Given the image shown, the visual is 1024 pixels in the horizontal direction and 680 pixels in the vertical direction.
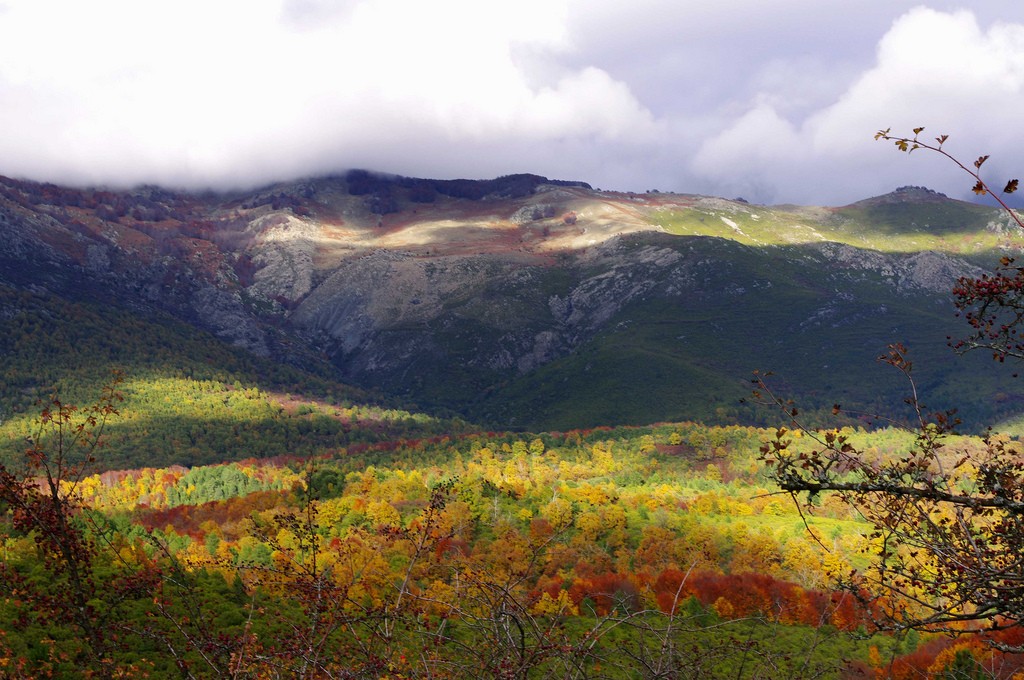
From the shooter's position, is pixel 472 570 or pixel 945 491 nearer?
pixel 945 491

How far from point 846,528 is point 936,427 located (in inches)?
4111

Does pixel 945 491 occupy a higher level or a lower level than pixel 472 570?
higher

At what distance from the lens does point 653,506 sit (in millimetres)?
113125

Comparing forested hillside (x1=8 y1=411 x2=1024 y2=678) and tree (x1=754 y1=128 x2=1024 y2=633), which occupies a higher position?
tree (x1=754 y1=128 x2=1024 y2=633)

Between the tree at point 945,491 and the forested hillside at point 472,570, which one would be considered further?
the forested hillside at point 472,570

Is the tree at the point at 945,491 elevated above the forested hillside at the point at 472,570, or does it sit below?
above

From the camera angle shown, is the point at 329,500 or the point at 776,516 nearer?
the point at 329,500

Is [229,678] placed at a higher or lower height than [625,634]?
higher

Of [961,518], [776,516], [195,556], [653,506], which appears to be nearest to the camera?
[961,518]

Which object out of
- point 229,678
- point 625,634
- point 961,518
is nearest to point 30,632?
point 229,678

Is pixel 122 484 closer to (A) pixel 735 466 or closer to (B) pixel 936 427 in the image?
(A) pixel 735 466

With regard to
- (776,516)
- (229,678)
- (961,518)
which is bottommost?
(776,516)

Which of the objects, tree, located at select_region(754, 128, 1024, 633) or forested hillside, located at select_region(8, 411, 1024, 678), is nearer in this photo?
tree, located at select_region(754, 128, 1024, 633)

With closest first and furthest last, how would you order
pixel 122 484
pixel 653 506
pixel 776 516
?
pixel 653 506
pixel 776 516
pixel 122 484
